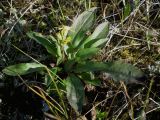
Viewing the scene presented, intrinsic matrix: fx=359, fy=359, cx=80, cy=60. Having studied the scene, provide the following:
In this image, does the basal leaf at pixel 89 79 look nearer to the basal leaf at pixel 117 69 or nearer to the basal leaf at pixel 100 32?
the basal leaf at pixel 117 69

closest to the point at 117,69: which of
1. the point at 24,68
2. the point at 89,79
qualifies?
the point at 89,79

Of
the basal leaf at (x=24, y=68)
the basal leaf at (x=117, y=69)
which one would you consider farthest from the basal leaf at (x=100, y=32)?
the basal leaf at (x=24, y=68)

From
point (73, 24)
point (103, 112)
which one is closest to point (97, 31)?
point (73, 24)

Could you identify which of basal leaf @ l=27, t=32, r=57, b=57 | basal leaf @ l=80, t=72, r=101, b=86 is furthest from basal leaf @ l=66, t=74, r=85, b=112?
basal leaf @ l=27, t=32, r=57, b=57

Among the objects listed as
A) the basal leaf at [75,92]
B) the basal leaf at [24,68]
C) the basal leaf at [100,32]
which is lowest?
the basal leaf at [75,92]

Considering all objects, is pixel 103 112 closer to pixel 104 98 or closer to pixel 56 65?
pixel 104 98

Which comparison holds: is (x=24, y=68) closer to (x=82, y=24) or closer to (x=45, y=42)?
(x=45, y=42)
